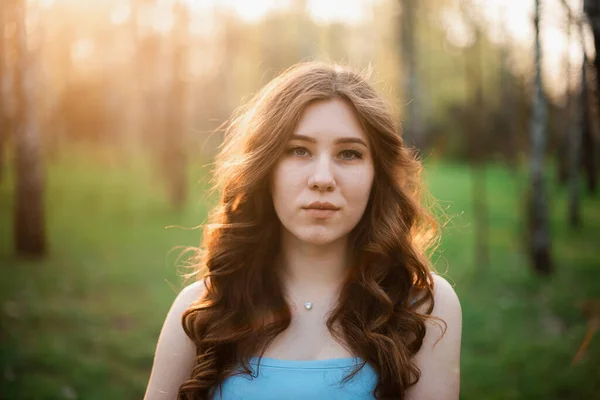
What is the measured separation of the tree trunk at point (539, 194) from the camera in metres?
7.38

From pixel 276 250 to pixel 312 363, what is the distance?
575 millimetres

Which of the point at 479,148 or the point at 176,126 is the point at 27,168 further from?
the point at 479,148

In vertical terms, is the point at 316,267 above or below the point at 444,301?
above

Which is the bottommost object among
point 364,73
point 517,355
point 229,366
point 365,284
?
point 517,355

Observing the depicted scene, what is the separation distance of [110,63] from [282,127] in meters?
31.5

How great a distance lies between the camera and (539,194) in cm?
787

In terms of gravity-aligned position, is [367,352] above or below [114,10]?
below

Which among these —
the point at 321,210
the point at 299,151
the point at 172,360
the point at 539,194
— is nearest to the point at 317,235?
the point at 321,210

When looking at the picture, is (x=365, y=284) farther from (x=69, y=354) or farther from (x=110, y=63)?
(x=110, y=63)

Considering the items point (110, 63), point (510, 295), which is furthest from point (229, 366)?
point (110, 63)

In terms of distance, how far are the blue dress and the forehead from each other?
865 mm

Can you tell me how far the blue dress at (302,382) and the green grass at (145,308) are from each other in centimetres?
72

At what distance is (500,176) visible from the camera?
25.0m

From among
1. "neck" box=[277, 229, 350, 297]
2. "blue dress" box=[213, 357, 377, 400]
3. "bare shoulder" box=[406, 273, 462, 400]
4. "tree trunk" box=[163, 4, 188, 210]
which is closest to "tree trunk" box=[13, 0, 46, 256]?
"tree trunk" box=[163, 4, 188, 210]
